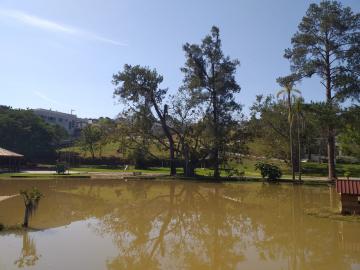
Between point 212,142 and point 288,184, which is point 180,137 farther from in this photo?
point 288,184

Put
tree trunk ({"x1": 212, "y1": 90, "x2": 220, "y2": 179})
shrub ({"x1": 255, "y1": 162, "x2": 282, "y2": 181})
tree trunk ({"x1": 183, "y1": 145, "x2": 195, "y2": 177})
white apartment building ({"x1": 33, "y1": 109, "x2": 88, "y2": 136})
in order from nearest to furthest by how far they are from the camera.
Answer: shrub ({"x1": 255, "y1": 162, "x2": 282, "y2": 181}) < tree trunk ({"x1": 212, "y1": 90, "x2": 220, "y2": 179}) < tree trunk ({"x1": 183, "y1": 145, "x2": 195, "y2": 177}) < white apartment building ({"x1": 33, "y1": 109, "x2": 88, "y2": 136})

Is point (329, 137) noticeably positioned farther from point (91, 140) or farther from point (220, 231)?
point (91, 140)

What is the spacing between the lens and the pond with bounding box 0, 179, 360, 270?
1162 cm

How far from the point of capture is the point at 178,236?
15.6 meters

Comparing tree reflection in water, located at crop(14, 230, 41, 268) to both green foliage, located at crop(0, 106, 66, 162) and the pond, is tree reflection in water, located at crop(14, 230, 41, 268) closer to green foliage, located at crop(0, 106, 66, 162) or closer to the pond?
the pond

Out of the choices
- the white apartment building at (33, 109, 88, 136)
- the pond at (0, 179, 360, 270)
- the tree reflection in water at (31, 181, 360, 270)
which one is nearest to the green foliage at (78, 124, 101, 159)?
the white apartment building at (33, 109, 88, 136)

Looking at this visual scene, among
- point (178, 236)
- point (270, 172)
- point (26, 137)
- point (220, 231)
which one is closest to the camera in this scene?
point (178, 236)

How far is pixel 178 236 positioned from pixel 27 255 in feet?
18.4

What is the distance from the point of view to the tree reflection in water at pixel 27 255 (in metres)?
11.1

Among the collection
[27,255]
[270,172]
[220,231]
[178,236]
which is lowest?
[27,255]

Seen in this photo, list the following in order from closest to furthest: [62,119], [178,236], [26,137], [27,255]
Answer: [27,255]
[178,236]
[26,137]
[62,119]

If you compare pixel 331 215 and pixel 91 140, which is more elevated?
pixel 91 140

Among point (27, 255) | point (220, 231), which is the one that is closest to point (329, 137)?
point (220, 231)

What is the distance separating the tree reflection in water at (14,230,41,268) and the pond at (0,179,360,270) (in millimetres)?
25
